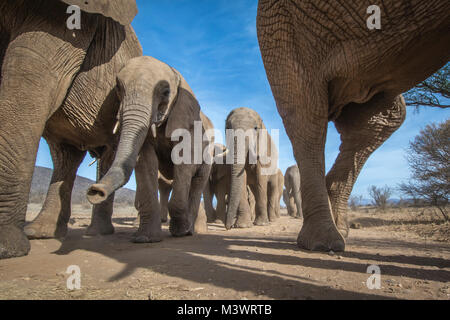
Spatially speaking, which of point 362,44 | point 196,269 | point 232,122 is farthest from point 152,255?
point 232,122

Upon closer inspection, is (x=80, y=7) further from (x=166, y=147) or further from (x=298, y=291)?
(x=298, y=291)

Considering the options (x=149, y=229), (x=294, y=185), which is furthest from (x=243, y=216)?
(x=294, y=185)

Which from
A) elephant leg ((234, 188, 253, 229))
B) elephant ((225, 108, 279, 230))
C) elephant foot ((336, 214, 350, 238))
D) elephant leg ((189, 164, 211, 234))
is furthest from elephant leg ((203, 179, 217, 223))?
elephant foot ((336, 214, 350, 238))

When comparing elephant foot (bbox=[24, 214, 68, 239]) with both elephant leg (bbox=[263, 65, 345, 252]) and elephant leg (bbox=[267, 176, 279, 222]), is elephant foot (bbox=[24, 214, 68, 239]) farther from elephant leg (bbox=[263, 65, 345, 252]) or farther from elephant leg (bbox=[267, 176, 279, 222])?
elephant leg (bbox=[267, 176, 279, 222])

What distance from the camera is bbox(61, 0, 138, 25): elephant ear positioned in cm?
319

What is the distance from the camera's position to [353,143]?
388cm

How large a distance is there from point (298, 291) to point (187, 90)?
3544mm

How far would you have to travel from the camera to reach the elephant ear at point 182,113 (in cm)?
404

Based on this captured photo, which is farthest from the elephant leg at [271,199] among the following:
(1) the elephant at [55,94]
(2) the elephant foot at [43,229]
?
(2) the elephant foot at [43,229]

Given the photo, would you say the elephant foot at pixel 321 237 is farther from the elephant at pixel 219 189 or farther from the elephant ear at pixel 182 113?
the elephant at pixel 219 189

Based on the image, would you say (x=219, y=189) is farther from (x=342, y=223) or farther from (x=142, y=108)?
(x=142, y=108)

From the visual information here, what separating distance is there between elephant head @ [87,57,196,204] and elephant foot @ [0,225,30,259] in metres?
1.11
